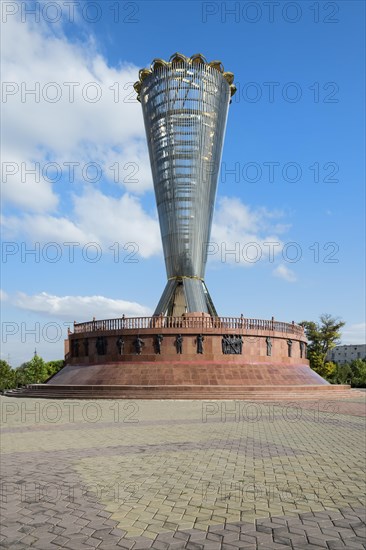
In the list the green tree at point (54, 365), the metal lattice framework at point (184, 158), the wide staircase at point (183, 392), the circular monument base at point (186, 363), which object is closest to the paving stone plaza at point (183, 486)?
the wide staircase at point (183, 392)

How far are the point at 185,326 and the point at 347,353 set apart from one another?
10116cm

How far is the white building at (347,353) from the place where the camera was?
108m

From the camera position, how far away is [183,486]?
539 cm

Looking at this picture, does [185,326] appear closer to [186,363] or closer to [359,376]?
[186,363]

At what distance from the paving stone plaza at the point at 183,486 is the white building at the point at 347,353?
105 m

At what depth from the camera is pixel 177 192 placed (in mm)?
32344

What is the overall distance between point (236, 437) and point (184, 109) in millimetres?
28200

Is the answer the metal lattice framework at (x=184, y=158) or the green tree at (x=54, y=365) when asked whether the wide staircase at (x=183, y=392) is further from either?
the green tree at (x=54, y=365)

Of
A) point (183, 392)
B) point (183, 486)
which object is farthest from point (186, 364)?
point (183, 486)

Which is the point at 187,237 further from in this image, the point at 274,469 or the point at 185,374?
the point at 274,469

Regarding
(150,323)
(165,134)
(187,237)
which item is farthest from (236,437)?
(165,134)

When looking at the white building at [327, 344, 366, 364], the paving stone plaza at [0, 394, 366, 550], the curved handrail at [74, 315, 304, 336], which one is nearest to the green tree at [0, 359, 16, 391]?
the curved handrail at [74, 315, 304, 336]

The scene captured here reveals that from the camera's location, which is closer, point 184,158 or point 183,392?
point 183,392

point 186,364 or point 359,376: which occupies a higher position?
point 186,364
